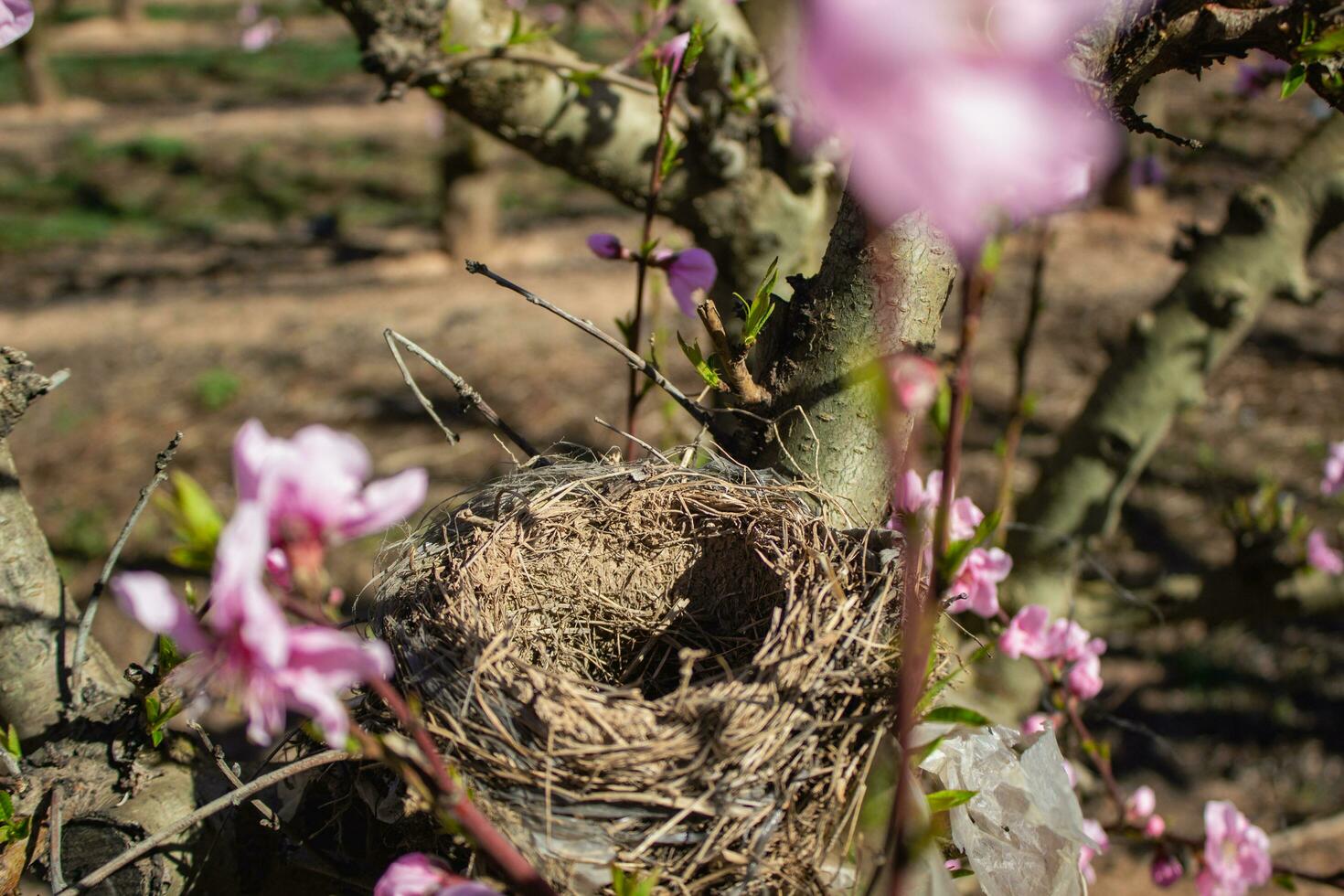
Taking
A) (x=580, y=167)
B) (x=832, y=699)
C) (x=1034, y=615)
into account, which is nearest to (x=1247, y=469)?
(x=1034, y=615)

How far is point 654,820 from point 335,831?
437mm

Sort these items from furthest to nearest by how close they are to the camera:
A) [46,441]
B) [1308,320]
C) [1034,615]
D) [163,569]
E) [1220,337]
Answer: [1308,320], [46,441], [163,569], [1220,337], [1034,615]

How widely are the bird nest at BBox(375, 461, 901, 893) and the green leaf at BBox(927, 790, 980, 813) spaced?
0.27 ft

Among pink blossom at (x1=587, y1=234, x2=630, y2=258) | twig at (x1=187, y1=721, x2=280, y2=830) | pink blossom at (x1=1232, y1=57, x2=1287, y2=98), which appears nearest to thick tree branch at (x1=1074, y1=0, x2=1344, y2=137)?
pink blossom at (x1=587, y1=234, x2=630, y2=258)

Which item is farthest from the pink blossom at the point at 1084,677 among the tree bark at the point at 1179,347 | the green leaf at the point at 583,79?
the green leaf at the point at 583,79

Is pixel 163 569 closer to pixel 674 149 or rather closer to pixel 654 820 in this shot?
pixel 674 149

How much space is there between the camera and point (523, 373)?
5000 mm

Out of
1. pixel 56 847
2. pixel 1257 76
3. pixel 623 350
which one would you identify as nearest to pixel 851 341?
pixel 623 350

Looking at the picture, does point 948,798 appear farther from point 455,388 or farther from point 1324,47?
point 1324,47

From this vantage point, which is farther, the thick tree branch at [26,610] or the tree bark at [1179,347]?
the tree bark at [1179,347]

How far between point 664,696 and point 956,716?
1.16 ft

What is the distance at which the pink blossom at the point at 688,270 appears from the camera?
151 centimetres

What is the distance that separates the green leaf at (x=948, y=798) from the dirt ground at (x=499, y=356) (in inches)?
34.9

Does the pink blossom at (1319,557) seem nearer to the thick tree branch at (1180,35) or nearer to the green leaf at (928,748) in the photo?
the thick tree branch at (1180,35)
